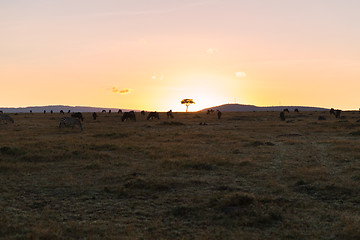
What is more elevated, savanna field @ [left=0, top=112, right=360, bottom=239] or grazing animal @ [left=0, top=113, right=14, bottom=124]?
grazing animal @ [left=0, top=113, right=14, bottom=124]

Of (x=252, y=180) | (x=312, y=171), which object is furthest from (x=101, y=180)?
(x=312, y=171)

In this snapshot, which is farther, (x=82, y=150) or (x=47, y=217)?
(x=82, y=150)

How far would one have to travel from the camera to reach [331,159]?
18.0 metres

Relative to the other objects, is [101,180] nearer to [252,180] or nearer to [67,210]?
[67,210]

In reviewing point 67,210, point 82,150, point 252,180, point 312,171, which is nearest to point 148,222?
point 67,210

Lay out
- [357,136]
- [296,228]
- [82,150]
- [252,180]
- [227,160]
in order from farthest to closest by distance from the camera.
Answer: [357,136] < [82,150] < [227,160] < [252,180] < [296,228]

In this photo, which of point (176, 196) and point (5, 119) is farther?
point (5, 119)

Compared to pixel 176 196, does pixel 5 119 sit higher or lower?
higher

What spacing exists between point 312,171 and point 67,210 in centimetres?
1058

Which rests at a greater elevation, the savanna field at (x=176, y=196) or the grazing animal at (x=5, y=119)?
the grazing animal at (x=5, y=119)

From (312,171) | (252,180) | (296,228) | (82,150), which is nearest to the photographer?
(296,228)

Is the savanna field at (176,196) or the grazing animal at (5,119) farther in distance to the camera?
the grazing animal at (5,119)

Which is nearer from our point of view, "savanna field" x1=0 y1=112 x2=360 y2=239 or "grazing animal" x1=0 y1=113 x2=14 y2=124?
"savanna field" x1=0 y1=112 x2=360 y2=239

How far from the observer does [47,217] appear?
8.93m
